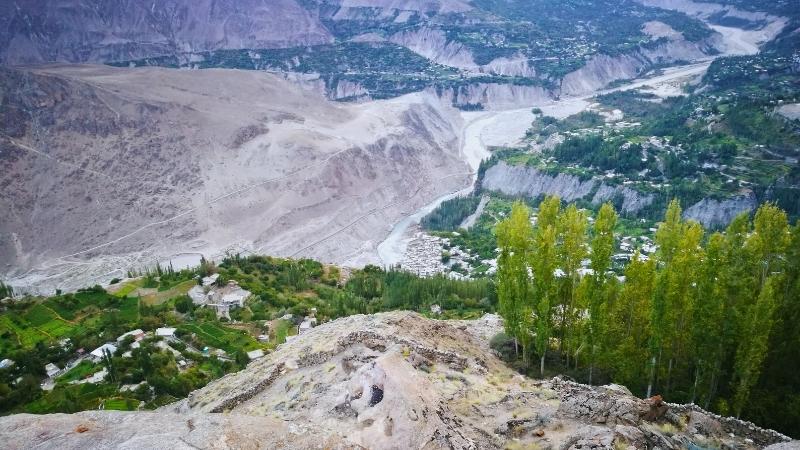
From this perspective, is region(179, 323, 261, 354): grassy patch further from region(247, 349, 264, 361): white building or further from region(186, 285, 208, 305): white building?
region(186, 285, 208, 305): white building

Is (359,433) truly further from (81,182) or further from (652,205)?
(81,182)

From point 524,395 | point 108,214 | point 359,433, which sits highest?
point 359,433

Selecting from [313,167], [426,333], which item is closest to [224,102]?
[313,167]

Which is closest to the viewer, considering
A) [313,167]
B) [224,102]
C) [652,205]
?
[652,205]

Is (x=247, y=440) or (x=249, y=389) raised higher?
(x=247, y=440)

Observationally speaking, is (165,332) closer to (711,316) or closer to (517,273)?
(517,273)
